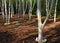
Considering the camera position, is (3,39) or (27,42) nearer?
(27,42)

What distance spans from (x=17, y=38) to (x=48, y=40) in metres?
1.81

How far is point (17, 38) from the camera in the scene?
10242 mm

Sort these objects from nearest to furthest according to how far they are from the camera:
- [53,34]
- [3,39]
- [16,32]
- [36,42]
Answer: [36,42]
[3,39]
[53,34]
[16,32]

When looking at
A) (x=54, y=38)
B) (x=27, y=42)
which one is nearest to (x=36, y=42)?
(x=27, y=42)

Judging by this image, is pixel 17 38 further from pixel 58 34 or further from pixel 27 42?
pixel 58 34

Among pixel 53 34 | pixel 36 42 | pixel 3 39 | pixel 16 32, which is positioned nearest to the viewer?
pixel 36 42

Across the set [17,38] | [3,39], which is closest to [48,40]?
[17,38]

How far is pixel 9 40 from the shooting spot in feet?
32.7

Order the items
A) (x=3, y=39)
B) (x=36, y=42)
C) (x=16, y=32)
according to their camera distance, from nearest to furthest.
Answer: (x=36, y=42) → (x=3, y=39) → (x=16, y=32)

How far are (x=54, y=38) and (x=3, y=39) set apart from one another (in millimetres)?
2832

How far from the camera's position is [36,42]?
941cm

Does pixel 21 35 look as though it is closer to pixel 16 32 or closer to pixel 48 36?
pixel 16 32

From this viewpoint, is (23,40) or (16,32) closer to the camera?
(23,40)

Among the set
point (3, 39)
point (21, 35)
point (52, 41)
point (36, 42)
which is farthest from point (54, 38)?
point (3, 39)
